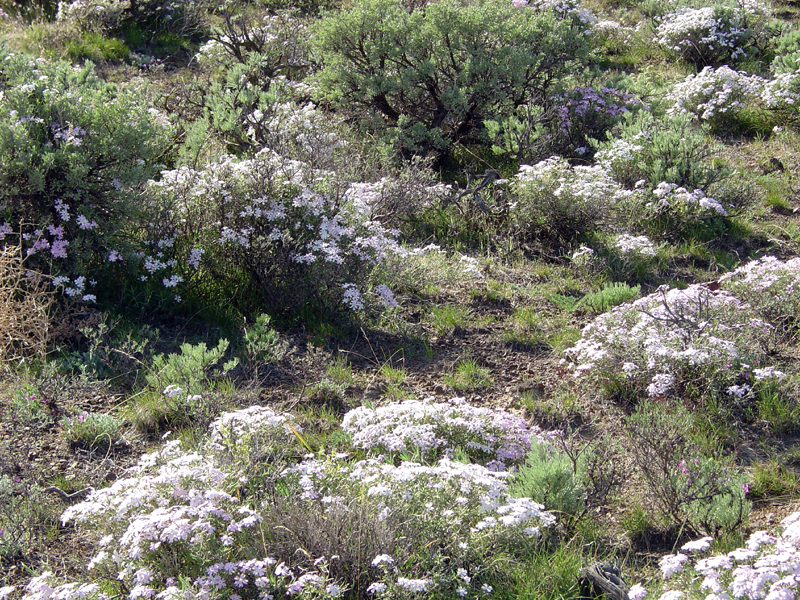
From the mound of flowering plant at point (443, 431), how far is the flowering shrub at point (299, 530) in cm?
41

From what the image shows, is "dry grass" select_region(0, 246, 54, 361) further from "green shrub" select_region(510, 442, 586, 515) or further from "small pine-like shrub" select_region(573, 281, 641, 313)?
"small pine-like shrub" select_region(573, 281, 641, 313)

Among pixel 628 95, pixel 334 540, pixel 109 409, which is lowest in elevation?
pixel 109 409

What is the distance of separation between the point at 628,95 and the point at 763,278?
14.3 ft

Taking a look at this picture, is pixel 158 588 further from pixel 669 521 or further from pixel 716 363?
pixel 716 363

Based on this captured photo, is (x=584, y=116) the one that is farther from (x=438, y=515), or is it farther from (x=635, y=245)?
(x=438, y=515)

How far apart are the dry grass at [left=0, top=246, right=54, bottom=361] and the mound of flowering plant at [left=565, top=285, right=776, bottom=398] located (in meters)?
3.40

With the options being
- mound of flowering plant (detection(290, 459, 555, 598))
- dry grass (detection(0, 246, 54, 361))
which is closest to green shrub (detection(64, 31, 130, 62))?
dry grass (detection(0, 246, 54, 361))

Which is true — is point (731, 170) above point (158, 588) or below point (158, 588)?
above

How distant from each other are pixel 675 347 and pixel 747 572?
2.23m

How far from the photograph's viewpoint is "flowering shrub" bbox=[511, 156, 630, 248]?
22.1 feet

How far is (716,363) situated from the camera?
447 centimetres

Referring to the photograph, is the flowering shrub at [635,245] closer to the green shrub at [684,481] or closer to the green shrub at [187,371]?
the green shrub at [684,481]

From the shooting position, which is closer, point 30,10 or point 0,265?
point 0,265

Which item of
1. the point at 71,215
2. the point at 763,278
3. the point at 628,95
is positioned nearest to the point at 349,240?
the point at 71,215
